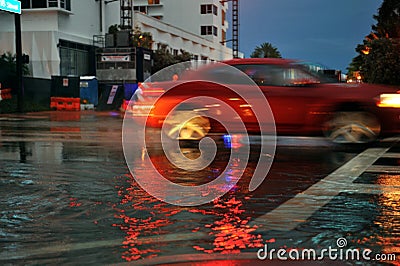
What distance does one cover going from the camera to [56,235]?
458 centimetres

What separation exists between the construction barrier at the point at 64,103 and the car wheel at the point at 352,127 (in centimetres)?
2309

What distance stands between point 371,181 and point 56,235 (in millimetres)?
4238

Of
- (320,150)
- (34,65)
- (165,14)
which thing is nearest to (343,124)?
(320,150)

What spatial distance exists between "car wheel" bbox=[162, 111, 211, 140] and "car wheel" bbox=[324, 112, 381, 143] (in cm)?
236

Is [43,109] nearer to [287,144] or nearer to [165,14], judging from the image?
[287,144]

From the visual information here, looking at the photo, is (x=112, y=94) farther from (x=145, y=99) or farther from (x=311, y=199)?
(x=311, y=199)

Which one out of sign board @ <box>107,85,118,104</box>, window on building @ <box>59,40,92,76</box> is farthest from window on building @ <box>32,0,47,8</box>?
sign board @ <box>107,85,118,104</box>

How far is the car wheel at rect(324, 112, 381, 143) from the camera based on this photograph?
1020 centimetres

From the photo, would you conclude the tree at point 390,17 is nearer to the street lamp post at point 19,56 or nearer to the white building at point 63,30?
the white building at point 63,30

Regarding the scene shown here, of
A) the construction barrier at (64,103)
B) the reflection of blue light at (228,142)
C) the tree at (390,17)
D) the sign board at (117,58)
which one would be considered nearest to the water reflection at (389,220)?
the reflection of blue light at (228,142)

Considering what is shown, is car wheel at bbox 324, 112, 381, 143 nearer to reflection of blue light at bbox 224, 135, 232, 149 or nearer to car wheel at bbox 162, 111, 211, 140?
reflection of blue light at bbox 224, 135, 232, 149

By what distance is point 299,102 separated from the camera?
10.3 meters

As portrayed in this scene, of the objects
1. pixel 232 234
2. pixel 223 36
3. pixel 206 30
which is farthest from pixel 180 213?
pixel 223 36

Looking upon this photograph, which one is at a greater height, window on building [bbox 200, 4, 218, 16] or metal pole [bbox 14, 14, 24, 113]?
window on building [bbox 200, 4, 218, 16]
